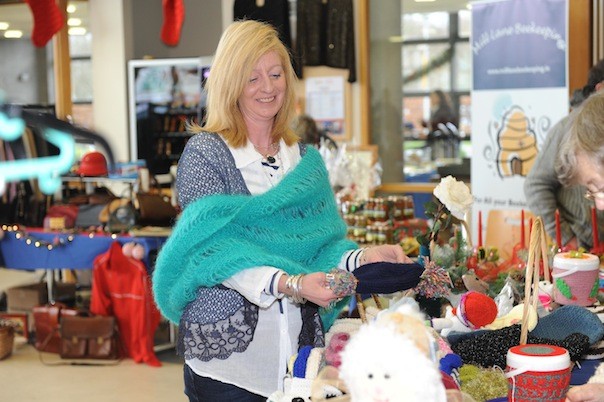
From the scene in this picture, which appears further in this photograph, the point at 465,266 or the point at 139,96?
the point at 139,96

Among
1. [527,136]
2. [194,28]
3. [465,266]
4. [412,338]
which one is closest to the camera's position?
[412,338]

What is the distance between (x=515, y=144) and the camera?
5.86 m

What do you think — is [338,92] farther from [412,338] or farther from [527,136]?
[412,338]

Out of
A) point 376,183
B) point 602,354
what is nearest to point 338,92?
point 376,183

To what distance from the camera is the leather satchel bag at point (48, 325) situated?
6148 mm

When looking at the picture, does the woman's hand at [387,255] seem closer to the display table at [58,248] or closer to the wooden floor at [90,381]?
the wooden floor at [90,381]

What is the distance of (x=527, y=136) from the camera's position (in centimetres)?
579

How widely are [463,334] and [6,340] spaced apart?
448 centimetres

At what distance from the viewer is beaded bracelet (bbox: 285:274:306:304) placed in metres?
2.32

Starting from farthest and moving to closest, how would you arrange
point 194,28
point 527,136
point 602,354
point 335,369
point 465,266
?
point 194,28, point 527,136, point 465,266, point 602,354, point 335,369

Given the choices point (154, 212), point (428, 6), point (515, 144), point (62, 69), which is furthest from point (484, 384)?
point (62, 69)

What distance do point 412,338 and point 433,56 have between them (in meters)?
6.87

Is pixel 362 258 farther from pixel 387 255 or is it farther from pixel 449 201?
pixel 449 201

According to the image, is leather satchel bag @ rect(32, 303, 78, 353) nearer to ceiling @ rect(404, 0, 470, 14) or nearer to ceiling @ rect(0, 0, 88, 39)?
ceiling @ rect(404, 0, 470, 14)
